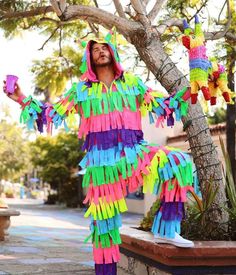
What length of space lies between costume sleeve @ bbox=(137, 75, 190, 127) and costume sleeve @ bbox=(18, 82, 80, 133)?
1.47 feet

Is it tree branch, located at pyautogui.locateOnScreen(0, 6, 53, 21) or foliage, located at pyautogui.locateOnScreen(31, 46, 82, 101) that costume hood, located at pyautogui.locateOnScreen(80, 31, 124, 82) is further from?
foliage, located at pyautogui.locateOnScreen(31, 46, 82, 101)

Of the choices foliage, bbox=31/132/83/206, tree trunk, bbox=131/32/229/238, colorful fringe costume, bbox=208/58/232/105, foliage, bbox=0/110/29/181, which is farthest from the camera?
foliage, bbox=0/110/29/181

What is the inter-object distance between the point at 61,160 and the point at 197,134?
23244 millimetres

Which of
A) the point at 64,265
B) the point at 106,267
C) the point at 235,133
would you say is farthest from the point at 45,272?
the point at 235,133

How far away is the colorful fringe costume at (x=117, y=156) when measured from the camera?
10.7ft

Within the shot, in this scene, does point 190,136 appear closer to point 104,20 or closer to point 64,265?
point 104,20

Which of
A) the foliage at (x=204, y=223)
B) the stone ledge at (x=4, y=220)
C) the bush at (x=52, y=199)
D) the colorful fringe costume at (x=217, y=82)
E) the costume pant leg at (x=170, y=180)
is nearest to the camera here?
the costume pant leg at (x=170, y=180)

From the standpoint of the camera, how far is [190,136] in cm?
441

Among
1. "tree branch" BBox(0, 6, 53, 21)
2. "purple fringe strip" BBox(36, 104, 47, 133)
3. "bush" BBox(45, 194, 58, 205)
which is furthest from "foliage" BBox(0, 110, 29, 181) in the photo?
"purple fringe strip" BBox(36, 104, 47, 133)

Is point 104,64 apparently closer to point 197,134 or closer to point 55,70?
point 197,134

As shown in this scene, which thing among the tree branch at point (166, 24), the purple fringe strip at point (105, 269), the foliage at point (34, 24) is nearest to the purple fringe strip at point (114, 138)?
the purple fringe strip at point (105, 269)

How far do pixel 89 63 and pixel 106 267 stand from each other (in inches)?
53.7

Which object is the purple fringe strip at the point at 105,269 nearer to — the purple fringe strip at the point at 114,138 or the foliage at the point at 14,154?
the purple fringe strip at the point at 114,138

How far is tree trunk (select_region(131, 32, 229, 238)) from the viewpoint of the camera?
4.26 metres
